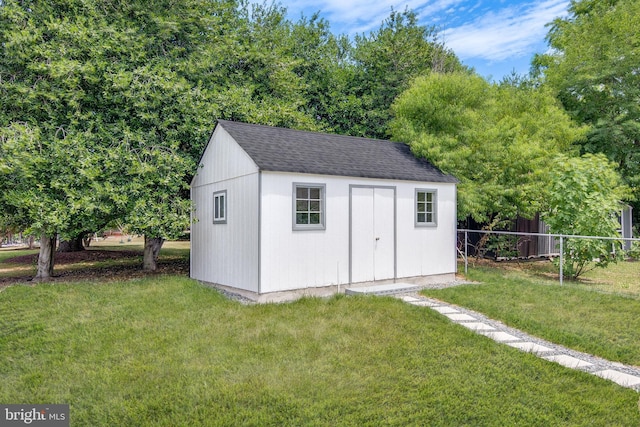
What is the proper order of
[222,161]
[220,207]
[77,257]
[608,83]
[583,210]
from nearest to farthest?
[222,161] < [220,207] < [583,210] < [77,257] < [608,83]

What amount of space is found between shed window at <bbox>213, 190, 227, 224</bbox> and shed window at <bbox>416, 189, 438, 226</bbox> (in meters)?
4.55

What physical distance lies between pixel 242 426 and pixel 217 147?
24.2 ft

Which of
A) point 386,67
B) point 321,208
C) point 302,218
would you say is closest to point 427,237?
point 321,208

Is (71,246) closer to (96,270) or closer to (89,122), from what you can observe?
(96,270)

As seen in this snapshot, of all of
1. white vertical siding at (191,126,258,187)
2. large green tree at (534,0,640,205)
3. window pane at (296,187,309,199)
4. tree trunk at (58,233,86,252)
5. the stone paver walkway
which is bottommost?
the stone paver walkway

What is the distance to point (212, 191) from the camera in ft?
33.1

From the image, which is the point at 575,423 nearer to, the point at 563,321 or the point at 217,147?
the point at 563,321

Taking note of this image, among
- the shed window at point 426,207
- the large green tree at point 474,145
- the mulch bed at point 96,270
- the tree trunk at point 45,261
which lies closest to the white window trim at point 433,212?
the shed window at point 426,207

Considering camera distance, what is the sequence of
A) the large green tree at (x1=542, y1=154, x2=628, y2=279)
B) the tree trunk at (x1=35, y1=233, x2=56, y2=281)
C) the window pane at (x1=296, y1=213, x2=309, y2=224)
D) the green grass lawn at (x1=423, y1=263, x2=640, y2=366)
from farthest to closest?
1. the tree trunk at (x1=35, y1=233, x2=56, y2=281)
2. the large green tree at (x1=542, y1=154, x2=628, y2=279)
3. the window pane at (x1=296, y1=213, x2=309, y2=224)
4. the green grass lawn at (x1=423, y1=263, x2=640, y2=366)

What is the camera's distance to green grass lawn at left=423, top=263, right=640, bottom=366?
221 inches

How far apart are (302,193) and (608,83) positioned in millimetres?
17533

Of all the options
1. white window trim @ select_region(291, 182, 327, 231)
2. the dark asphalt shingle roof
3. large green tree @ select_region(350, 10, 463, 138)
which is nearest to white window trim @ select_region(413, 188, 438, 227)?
the dark asphalt shingle roof

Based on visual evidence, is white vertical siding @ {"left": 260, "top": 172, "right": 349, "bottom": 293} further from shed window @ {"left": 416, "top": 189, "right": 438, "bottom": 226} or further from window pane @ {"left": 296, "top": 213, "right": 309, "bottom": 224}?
shed window @ {"left": 416, "top": 189, "right": 438, "bottom": 226}

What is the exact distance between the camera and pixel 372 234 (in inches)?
369
